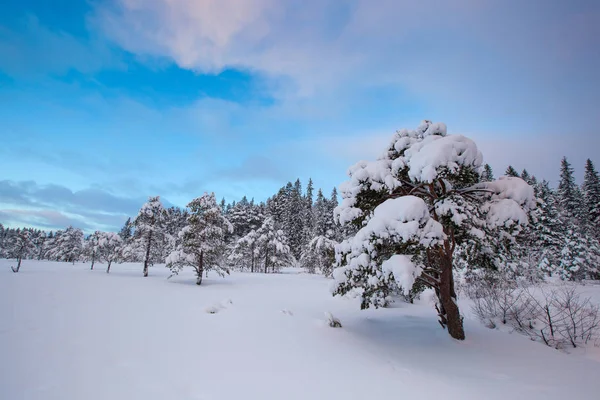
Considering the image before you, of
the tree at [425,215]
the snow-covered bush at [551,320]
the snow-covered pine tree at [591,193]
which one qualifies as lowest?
the snow-covered bush at [551,320]

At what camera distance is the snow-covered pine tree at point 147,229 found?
24.9m

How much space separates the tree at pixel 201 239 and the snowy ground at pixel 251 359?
420 inches

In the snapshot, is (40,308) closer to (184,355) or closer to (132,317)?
(132,317)

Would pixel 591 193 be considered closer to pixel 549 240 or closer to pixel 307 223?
pixel 549 240

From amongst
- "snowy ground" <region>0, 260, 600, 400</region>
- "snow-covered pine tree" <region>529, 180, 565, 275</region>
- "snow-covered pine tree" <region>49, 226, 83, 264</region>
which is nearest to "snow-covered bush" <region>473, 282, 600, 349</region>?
"snowy ground" <region>0, 260, 600, 400</region>

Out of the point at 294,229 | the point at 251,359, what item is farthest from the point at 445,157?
the point at 294,229

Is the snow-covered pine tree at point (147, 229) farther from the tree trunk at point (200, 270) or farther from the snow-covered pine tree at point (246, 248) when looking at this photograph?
the snow-covered pine tree at point (246, 248)

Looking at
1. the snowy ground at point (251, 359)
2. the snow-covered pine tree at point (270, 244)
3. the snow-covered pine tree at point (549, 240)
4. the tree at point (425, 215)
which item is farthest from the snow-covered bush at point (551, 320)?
the snow-covered pine tree at point (270, 244)

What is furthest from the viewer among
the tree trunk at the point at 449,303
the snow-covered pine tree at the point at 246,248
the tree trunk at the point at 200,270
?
the snow-covered pine tree at the point at 246,248

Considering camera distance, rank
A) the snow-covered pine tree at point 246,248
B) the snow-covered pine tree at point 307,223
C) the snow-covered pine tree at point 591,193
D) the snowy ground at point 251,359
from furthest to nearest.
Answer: the snow-covered pine tree at point 307,223
the snow-covered pine tree at point 591,193
the snow-covered pine tree at point 246,248
the snowy ground at point 251,359

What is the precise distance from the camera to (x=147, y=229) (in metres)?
24.9

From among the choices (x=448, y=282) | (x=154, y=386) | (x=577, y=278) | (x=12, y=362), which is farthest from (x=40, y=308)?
(x=577, y=278)

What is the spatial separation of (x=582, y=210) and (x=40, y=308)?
59.3 meters

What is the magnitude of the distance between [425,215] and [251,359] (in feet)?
17.5
